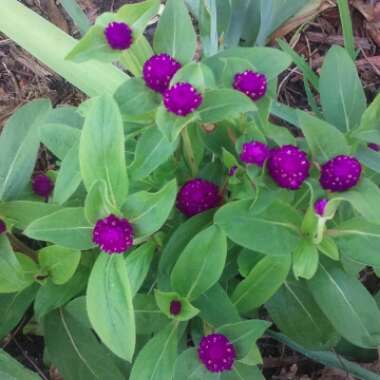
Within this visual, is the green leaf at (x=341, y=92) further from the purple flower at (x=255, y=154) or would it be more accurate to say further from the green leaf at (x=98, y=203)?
the green leaf at (x=98, y=203)

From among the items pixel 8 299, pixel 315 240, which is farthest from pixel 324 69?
pixel 8 299

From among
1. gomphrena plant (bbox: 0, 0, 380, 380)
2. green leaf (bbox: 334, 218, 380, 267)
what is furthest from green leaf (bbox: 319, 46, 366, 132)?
green leaf (bbox: 334, 218, 380, 267)

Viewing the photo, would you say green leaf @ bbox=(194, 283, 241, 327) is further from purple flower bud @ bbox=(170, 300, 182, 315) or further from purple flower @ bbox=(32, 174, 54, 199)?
purple flower @ bbox=(32, 174, 54, 199)

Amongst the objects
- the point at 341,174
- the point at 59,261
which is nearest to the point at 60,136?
the point at 59,261

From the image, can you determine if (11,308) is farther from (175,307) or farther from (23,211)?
(175,307)

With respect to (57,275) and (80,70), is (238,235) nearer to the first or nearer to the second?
(57,275)
